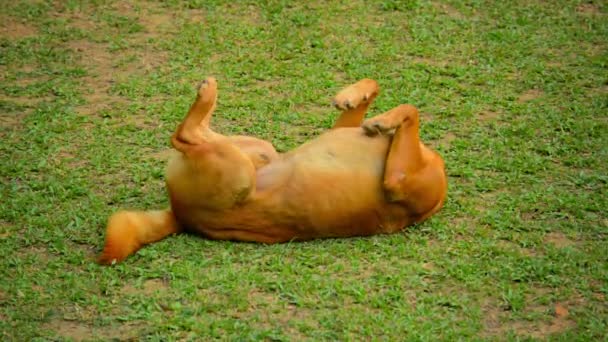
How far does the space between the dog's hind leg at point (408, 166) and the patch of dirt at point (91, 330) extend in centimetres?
154

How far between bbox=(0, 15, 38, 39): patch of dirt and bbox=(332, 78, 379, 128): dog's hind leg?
12.6 feet

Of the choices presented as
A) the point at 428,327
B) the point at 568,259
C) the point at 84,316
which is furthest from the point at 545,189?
the point at 84,316

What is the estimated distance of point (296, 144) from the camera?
692 centimetres

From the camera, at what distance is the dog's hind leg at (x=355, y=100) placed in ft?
19.6

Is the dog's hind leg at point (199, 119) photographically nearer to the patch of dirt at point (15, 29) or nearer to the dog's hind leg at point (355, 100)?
the dog's hind leg at point (355, 100)

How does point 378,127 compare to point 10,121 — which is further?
point 10,121

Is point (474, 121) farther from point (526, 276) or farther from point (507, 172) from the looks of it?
point (526, 276)

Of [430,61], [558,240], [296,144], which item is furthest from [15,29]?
[558,240]

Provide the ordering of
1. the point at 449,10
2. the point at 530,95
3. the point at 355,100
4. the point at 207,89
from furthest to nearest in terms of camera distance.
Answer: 1. the point at 449,10
2. the point at 530,95
3. the point at 355,100
4. the point at 207,89

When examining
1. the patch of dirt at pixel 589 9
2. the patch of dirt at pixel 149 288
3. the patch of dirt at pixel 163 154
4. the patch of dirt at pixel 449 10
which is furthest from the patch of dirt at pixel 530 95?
the patch of dirt at pixel 149 288

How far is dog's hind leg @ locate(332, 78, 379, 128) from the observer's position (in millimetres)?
5973

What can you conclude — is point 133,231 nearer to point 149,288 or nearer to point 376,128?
point 149,288

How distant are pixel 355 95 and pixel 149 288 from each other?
1687 millimetres

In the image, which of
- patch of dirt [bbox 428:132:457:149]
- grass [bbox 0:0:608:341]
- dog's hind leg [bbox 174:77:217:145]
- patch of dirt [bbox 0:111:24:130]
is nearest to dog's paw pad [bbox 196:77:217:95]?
dog's hind leg [bbox 174:77:217:145]
